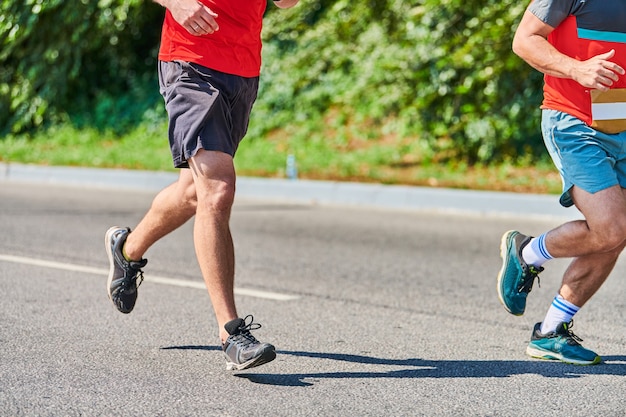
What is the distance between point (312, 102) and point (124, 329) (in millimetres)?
11578

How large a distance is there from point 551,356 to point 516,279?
1.14ft

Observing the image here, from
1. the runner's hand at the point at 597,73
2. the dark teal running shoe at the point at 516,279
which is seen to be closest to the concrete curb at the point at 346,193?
the dark teal running shoe at the point at 516,279

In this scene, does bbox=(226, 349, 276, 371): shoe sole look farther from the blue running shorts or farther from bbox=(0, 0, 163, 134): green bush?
bbox=(0, 0, 163, 134): green bush

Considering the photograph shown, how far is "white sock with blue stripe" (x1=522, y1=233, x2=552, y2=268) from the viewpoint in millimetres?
4410

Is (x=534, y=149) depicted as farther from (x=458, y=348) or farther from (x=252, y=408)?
(x=252, y=408)

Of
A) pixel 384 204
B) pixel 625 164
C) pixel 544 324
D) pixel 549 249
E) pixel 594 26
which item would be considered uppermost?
pixel 594 26

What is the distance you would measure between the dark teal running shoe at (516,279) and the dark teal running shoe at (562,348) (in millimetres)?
148

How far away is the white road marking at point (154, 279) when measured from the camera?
19.2 ft

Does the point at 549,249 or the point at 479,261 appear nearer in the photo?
the point at 549,249

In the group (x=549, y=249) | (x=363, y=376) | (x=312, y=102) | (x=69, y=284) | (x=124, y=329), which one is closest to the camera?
(x=363, y=376)

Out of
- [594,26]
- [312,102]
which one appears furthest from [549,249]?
[312,102]

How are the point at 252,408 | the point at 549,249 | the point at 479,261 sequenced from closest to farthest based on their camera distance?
the point at 252,408 < the point at 549,249 < the point at 479,261

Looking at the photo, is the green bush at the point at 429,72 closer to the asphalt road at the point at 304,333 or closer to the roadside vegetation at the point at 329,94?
the roadside vegetation at the point at 329,94

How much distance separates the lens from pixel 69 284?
19.6ft
